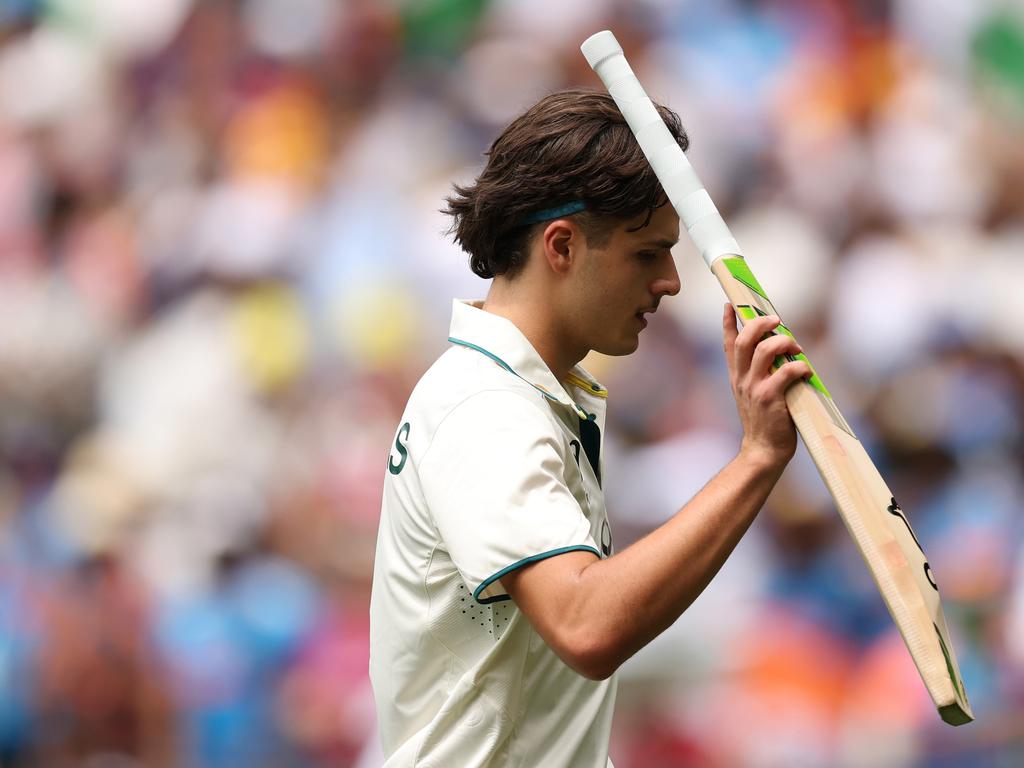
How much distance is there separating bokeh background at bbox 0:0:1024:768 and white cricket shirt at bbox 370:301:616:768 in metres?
2.08

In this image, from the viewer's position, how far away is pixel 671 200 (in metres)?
1.69

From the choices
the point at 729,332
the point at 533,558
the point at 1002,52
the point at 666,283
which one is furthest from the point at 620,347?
the point at 1002,52

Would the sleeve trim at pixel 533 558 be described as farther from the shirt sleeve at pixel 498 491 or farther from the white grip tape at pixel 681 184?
the white grip tape at pixel 681 184

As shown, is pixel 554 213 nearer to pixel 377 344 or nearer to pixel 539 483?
pixel 539 483

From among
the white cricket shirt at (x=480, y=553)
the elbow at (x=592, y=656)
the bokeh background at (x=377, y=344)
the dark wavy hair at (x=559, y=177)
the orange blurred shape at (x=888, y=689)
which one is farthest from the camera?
the bokeh background at (x=377, y=344)

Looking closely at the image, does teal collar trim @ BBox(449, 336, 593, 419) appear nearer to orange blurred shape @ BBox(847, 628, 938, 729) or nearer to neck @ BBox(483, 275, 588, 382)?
neck @ BBox(483, 275, 588, 382)

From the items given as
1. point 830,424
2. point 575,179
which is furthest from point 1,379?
point 830,424

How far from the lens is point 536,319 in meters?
1.79

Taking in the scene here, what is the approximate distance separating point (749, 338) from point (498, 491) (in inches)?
12.0

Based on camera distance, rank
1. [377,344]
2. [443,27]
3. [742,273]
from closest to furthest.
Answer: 1. [742,273]
2. [377,344]
3. [443,27]

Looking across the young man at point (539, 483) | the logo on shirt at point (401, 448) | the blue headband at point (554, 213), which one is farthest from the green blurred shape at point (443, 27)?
the logo on shirt at point (401, 448)

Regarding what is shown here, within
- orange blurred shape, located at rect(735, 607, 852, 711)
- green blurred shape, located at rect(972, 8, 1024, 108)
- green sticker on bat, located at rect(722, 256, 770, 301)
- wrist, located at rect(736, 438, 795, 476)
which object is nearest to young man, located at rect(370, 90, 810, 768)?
wrist, located at rect(736, 438, 795, 476)

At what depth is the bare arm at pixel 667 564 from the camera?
4.57 feet

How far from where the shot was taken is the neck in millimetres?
1787
